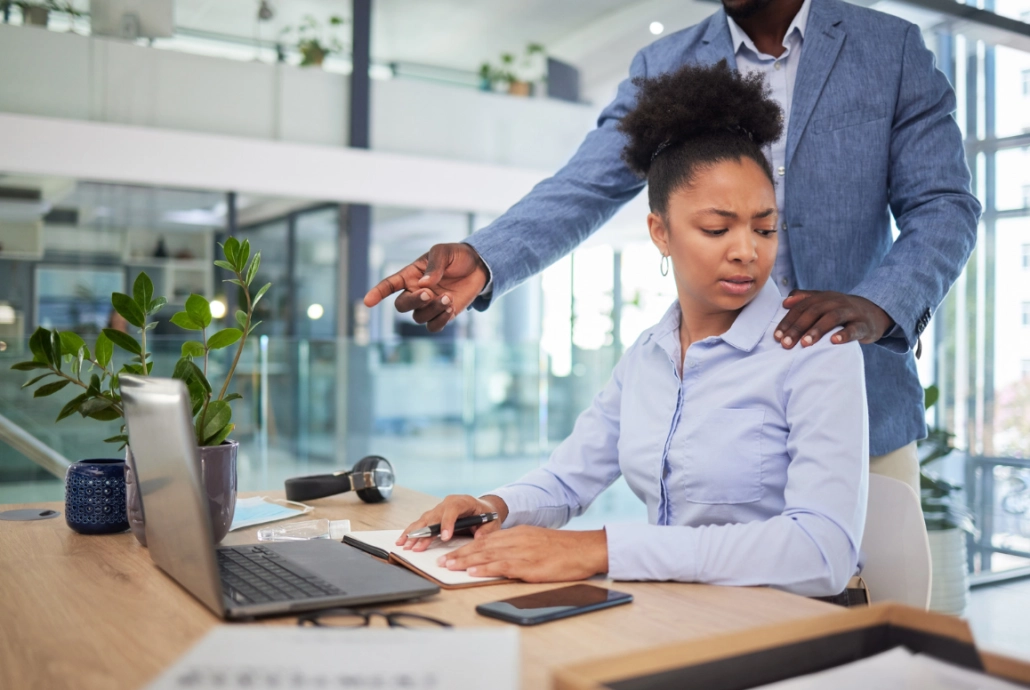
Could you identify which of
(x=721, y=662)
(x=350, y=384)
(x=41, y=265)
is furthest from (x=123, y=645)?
(x=41, y=265)

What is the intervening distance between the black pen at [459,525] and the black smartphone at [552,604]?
0.25 meters

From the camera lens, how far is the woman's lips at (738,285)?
53.7 inches

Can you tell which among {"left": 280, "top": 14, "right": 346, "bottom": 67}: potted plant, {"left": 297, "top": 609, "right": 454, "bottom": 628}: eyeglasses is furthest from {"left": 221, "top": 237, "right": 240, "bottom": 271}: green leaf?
{"left": 280, "top": 14, "right": 346, "bottom": 67}: potted plant

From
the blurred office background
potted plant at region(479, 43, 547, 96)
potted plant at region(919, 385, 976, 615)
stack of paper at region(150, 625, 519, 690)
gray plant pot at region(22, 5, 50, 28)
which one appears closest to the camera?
stack of paper at region(150, 625, 519, 690)

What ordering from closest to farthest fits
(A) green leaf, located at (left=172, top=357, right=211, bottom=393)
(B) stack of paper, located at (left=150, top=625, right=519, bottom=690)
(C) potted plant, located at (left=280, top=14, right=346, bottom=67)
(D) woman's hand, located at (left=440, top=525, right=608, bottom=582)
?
(B) stack of paper, located at (left=150, top=625, right=519, bottom=690) < (D) woman's hand, located at (left=440, top=525, right=608, bottom=582) < (A) green leaf, located at (left=172, top=357, right=211, bottom=393) < (C) potted plant, located at (left=280, top=14, right=346, bottom=67)

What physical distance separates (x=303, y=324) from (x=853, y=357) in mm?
5677

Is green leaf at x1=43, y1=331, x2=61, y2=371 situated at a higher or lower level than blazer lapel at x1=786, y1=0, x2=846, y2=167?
lower

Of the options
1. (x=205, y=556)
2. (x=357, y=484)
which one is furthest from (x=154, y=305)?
(x=205, y=556)

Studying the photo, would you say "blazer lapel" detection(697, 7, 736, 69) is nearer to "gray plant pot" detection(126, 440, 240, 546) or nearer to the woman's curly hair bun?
the woman's curly hair bun

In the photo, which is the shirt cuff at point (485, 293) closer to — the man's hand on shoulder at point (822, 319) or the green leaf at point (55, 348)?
the man's hand on shoulder at point (822, 319)

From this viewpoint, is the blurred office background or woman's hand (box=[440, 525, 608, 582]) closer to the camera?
woman's hand (box=[440, 525, 608, 582])

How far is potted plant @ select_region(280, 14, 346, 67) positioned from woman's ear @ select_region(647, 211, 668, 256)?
5443mm

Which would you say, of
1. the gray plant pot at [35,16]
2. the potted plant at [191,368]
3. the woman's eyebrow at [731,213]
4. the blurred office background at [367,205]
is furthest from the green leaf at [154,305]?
the gray plant pot at [35,16]

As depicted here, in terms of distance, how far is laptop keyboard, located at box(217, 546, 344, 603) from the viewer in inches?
35.6
